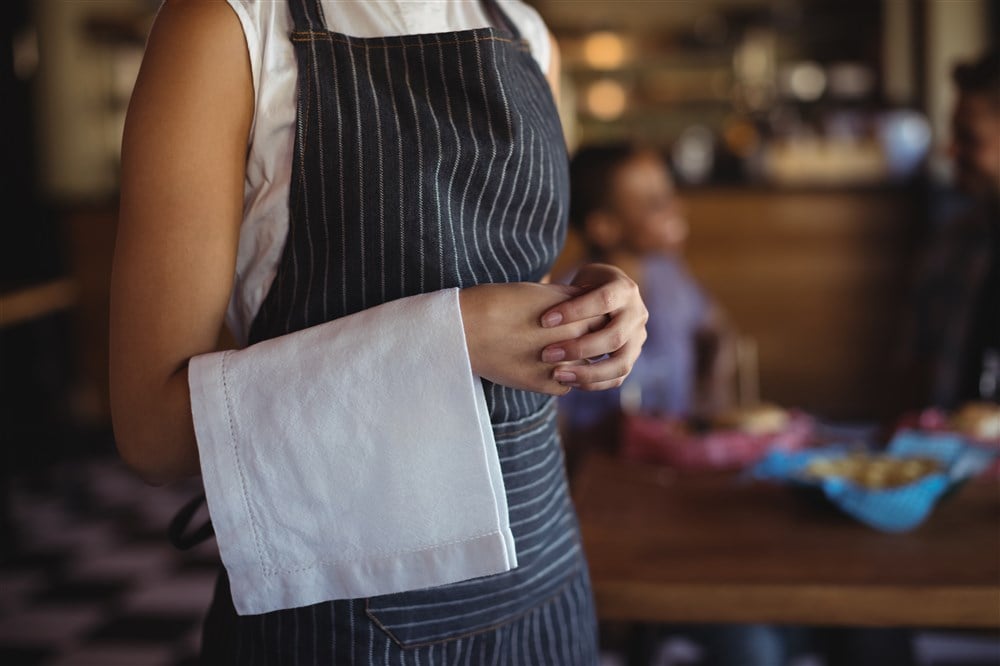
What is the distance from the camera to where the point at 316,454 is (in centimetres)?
72

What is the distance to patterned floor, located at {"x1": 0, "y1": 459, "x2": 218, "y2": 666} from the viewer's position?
292 centimetres

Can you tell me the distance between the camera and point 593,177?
273cm

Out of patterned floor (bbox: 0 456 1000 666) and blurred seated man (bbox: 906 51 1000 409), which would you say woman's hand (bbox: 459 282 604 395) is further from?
blurred seated man (bbox: 906 51 1000 409)

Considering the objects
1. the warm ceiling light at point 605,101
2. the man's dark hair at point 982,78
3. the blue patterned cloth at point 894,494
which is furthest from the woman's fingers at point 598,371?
the warm ceiling light at point 605,101

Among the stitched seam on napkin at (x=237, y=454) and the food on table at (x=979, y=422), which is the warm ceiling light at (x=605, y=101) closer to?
the food on table at (x=979, y=422)

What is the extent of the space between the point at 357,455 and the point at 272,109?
26 centimetres

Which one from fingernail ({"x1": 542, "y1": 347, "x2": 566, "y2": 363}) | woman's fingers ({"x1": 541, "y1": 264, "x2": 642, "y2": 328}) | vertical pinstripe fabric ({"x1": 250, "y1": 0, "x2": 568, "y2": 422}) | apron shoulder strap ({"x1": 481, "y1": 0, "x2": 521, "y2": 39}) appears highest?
apron shoulder strap ({"x1": 481, "y1": 0, "x2": 521, "y2": 39})

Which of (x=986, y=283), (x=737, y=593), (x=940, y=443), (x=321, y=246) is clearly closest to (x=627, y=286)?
(x=321, y=246)

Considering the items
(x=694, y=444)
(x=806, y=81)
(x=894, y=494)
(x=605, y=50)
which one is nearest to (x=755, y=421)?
(x=694, y=444)

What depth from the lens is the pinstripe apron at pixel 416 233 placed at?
2.52ft

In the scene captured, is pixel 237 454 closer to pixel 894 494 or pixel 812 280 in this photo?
pixel 894 494

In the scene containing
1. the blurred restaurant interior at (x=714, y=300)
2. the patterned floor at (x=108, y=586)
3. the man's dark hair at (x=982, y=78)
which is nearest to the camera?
the blurred restaurant interior at (x=714, y=300)

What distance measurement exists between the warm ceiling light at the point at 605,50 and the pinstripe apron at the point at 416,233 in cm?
792

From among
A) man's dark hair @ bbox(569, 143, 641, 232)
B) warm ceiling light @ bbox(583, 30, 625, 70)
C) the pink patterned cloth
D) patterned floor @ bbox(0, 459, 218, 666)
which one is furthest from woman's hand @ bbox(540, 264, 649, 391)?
warm ceiling light @ bbox(583, 30, 625, 70)
